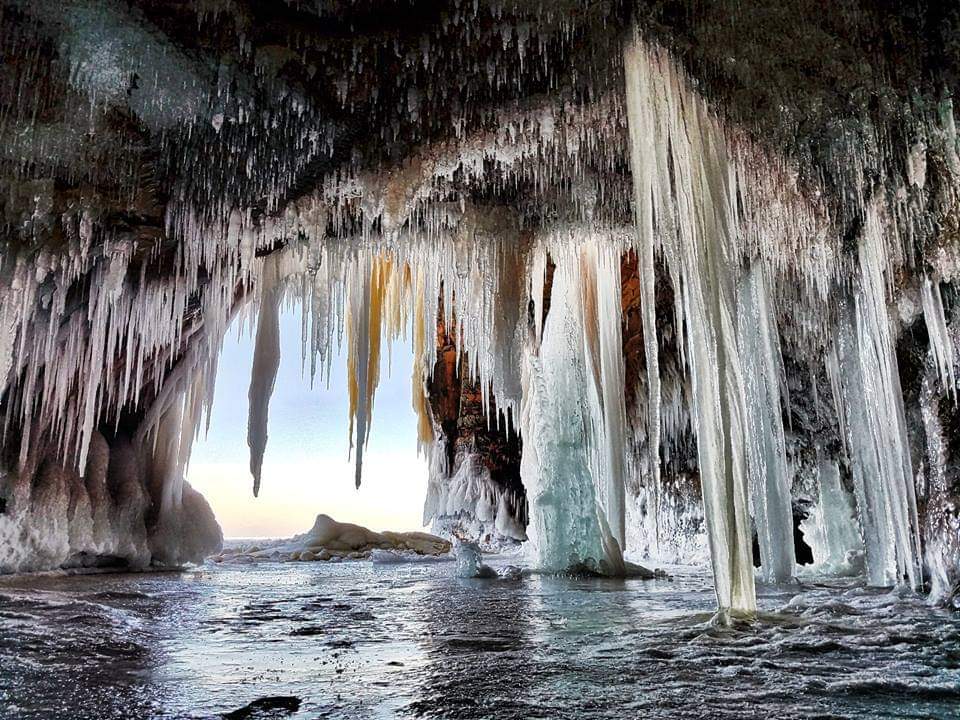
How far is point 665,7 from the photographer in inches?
162

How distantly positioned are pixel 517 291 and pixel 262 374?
3108mm

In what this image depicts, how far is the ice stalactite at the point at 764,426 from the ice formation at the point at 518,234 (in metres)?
0.04

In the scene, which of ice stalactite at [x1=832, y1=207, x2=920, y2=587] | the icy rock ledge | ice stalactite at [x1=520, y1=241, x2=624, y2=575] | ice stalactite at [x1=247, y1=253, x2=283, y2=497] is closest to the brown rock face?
the icy rock ledge

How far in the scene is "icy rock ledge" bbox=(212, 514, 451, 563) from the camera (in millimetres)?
16578

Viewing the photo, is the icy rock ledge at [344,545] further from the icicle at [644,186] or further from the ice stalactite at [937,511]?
the icicle at [644,186]

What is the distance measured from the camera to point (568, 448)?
8.90 m

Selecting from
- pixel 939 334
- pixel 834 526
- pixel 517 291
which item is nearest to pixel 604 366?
pixel 517 291

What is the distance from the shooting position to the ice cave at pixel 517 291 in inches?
117

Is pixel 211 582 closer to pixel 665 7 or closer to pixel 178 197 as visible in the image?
pixel 178 197

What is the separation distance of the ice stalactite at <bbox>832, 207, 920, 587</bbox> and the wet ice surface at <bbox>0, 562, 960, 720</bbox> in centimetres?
81

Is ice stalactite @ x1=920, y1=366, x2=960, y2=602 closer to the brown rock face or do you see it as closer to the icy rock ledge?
the brown rock face

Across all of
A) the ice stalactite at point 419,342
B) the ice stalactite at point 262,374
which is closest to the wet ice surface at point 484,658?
the ice stalactite at point 262,374

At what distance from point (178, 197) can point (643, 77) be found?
3.95 m

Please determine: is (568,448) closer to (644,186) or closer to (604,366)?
(604,366)
